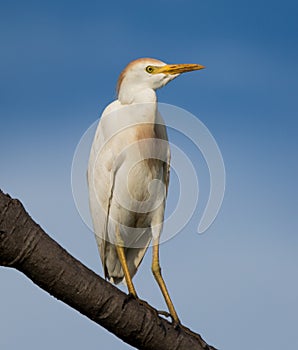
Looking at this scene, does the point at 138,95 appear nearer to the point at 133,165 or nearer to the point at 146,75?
the point at 146,75

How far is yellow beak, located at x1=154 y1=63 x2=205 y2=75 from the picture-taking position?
13.9 feet

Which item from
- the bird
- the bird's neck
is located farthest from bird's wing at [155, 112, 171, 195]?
the bird's neck

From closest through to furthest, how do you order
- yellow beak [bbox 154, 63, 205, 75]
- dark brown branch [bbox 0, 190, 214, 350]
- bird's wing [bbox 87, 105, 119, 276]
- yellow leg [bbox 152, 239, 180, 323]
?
1. dark brown branch [bbox 0, 190, 214, 350]
2. yellow leg [bbox 152, 239, 180, 323]
3. yellow beak [bbox 154, 63, 205, 75]
4. bird's wing [bbox 87, 105, 119, 276]

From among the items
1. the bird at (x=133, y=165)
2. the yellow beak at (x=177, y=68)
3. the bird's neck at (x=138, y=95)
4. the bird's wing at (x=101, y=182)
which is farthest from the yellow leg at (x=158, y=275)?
the yellow beak at (x=177, y=68)

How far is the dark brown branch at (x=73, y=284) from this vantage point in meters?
2.49

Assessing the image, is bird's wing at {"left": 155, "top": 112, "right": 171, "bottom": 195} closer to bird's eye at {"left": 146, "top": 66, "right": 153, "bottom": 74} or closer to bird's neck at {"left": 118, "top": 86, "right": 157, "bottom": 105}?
bird's neck at {"left": 118, "top": 86, "right": 157, "bottom": 105}

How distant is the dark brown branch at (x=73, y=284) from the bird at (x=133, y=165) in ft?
4.03

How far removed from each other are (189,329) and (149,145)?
132 cm

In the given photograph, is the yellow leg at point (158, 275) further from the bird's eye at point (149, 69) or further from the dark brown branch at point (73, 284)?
the bird's eye at point (149, 69)

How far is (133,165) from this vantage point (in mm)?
4336

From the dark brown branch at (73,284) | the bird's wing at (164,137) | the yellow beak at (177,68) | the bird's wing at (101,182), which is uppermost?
the yellow beak at (177,68)

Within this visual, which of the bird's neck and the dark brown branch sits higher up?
the bird's neck

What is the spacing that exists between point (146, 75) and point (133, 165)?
1.91 feet

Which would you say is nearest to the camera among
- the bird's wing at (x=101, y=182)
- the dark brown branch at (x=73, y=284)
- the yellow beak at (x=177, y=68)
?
the dark brown branch at (x=73, y=284)
